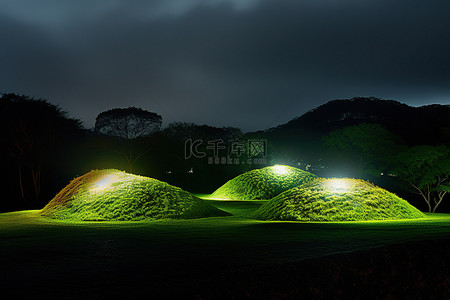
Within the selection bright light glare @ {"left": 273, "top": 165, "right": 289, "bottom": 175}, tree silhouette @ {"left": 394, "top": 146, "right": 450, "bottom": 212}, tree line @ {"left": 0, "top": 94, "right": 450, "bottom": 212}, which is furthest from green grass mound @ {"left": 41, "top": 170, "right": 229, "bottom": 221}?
tree silhouette @ {"left": 394, "top": 146, "right": 450, "bottom": 212}

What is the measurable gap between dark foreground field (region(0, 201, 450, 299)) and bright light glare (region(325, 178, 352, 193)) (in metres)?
5.81

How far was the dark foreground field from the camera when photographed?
6750 millimetres

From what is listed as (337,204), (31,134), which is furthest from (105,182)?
(31,134)

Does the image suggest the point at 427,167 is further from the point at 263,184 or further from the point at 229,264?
the point at 229,264

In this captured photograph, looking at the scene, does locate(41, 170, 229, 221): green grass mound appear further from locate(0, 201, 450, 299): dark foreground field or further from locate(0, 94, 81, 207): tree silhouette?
locate(0, 94, 81, 207): tree silhouette

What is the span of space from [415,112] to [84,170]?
9308 cm

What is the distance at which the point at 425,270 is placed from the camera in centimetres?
804

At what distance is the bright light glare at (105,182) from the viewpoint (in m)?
22.5

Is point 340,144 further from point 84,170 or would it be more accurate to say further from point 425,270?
point 425,270

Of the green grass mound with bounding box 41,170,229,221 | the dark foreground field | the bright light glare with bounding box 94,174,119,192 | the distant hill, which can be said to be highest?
the distant hill

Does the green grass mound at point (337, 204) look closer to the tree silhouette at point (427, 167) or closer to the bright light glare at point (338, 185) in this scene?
the bright light glare at point (338, 185)

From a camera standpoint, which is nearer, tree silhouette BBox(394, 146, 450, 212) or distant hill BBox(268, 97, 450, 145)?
tree silhouette BBox(394, 146, 450, 212)

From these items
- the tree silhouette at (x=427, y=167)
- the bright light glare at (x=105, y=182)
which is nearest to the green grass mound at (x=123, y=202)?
the bright light glare at (x=105, y=182)

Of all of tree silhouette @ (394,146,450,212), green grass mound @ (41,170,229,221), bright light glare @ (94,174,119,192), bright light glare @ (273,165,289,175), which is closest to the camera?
green grass mound @ (41,170,229,221)
